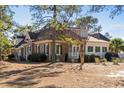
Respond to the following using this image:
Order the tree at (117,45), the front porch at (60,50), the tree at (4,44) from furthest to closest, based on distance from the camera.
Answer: the front porch at (60,50), the tree at (117,45), the tree at (4,44)

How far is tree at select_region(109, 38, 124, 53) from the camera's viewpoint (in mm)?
25403

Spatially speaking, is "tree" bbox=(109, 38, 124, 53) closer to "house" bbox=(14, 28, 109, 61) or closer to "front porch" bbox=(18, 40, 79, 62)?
"house" bbox=(14, 28, 109, 61)

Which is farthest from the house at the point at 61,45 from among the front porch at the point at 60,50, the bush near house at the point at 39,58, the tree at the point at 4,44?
the tree at the point at 4,44

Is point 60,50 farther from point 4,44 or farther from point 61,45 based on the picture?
point 4,44

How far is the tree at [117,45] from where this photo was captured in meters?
25.4

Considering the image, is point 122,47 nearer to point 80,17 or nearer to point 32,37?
point 32,37

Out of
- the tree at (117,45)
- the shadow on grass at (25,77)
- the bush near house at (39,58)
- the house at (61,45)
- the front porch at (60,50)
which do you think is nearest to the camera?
the shadow on grass at (25,77)

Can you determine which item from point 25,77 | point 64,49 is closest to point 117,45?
point 64,49

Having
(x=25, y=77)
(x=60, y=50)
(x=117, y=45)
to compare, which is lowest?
(x=25, y=77)

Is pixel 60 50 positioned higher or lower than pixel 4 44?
lower

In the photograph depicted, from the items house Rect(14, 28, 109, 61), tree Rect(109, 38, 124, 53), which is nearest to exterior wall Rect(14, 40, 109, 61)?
house Rect(14, 28, 109, 61)

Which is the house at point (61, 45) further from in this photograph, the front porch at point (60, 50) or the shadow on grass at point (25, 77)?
the shadow on grass at point (25, 77)

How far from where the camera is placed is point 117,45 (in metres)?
27.5

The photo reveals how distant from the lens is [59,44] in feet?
91.4
